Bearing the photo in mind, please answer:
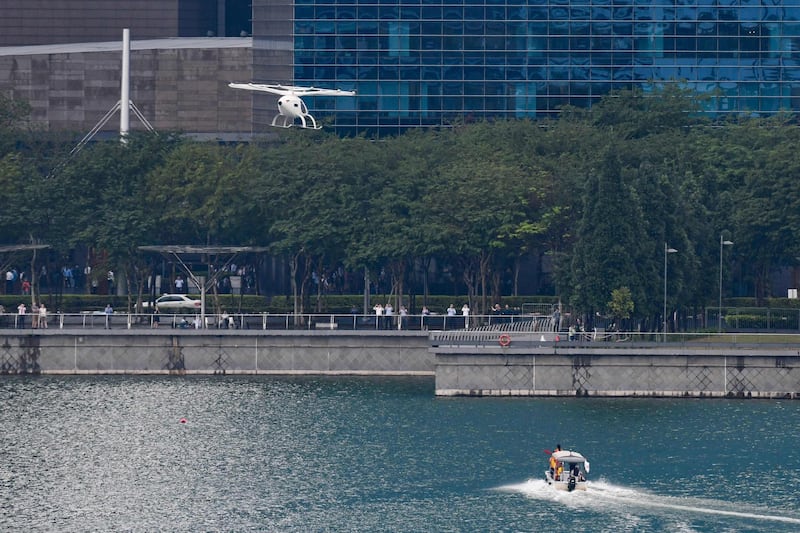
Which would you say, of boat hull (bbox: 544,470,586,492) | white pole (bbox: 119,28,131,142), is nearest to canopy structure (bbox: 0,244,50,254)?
white pole (bbox: 119,28,131,142)

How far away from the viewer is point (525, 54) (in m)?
154

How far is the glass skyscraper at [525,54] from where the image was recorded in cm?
15325

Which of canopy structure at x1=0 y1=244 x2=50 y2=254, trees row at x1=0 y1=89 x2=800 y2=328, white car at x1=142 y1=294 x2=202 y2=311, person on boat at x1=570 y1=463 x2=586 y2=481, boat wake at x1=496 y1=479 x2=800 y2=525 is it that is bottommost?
boat wake at x1=496 y1=479 x2=800 y2=525

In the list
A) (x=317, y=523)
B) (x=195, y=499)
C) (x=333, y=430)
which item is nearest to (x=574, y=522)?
(x=317, y=523)

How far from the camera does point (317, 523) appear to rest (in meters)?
68.8

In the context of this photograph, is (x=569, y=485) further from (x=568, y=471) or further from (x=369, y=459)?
(x=369, y=459)

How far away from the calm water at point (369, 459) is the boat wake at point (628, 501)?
0.42 feet

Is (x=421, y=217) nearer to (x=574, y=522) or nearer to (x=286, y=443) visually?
(x=286, y=443)

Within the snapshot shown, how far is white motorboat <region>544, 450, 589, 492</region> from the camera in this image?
7388cm

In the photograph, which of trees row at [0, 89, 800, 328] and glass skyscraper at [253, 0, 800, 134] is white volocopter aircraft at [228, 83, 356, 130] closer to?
trees row at [0, 89, 800, 328]

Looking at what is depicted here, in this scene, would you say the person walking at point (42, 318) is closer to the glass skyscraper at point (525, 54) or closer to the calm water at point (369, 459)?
the calm water at point (369, 459)

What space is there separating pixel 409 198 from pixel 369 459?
147ft

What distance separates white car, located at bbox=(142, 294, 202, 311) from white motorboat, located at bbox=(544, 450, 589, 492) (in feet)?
185

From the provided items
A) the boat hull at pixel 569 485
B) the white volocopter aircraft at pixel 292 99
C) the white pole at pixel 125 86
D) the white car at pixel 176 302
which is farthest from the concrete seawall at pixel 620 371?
the white pole at pixel 125 86
